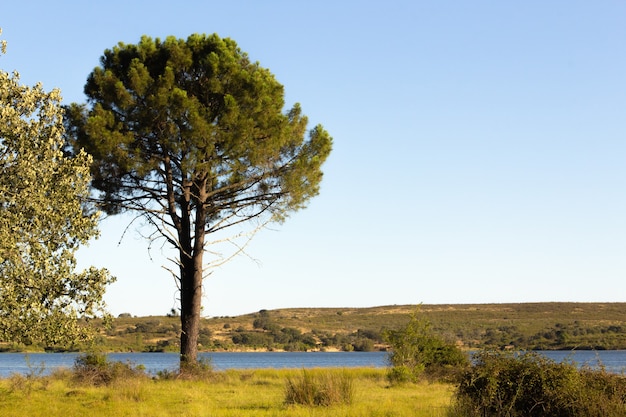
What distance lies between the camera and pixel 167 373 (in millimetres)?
26062

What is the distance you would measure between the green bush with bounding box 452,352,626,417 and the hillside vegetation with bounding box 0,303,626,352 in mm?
74054

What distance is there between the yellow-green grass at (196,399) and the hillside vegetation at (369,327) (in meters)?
65.7

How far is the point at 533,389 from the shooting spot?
43.7ft

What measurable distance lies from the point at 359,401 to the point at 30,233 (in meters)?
8.88

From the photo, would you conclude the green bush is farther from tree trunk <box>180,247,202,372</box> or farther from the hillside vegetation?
the hillside vegetation

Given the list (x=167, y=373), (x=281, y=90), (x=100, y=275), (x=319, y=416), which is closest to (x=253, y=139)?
(x=281, y=90)

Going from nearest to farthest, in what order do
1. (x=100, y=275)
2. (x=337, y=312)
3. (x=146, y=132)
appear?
(x=100, y=275) → (x=146, y=132) → (x=337, y=312)

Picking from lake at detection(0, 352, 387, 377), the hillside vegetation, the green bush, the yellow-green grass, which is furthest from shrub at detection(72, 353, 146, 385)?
the hillside vegetation

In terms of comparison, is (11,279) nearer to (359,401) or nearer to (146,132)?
(359,401)

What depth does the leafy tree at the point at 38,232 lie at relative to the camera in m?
15.3

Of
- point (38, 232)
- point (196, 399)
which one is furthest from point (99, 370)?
point (38, 232)

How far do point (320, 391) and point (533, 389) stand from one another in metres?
5.55

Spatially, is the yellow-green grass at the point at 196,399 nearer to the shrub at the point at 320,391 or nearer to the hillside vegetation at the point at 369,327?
the shrub at the point at 320,391

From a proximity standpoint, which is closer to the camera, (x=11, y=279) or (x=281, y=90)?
(x=11, y=279)
